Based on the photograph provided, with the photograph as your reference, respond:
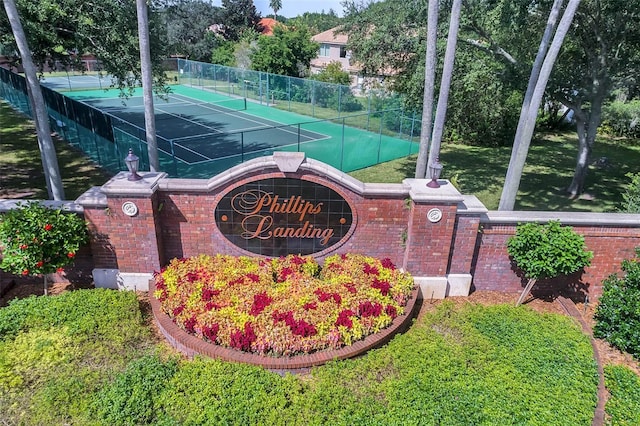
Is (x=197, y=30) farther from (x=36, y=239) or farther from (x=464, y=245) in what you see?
(x=464, y=245)

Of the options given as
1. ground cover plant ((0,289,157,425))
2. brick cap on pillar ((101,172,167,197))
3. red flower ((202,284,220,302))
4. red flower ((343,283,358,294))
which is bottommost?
ground cover plant ((0,289,157,425))

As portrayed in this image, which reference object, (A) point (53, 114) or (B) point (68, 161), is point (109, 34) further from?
(A) point (53, 114)

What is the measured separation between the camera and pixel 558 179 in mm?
17812

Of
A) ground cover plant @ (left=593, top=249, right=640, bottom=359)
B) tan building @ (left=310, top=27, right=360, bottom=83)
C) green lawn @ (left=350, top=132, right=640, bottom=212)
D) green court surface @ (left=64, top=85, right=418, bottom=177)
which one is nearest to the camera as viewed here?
ground cover plant @ (left=593, top=249, right=640, bottom=359)

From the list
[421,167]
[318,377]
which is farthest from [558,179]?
[318,377]

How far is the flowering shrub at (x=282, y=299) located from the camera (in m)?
6.77

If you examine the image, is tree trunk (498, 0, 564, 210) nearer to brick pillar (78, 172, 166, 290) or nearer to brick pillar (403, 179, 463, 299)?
brick pillar (403, 179, 463, 299)

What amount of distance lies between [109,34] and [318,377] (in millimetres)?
11377

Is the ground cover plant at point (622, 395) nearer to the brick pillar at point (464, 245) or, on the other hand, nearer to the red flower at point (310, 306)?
the brick pillar at point (464, 245)

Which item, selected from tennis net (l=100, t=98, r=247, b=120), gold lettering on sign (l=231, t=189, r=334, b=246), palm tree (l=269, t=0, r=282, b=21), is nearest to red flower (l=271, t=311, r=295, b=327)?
gold lettering on sign (l=231, t=189, r=334, b=246)

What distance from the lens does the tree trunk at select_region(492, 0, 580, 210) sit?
29.0ft

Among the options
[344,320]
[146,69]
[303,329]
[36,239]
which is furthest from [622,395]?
[146,69]

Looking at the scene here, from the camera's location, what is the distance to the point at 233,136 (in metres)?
23.5

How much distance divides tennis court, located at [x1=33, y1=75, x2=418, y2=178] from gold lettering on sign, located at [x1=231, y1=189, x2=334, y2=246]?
20.3ft
